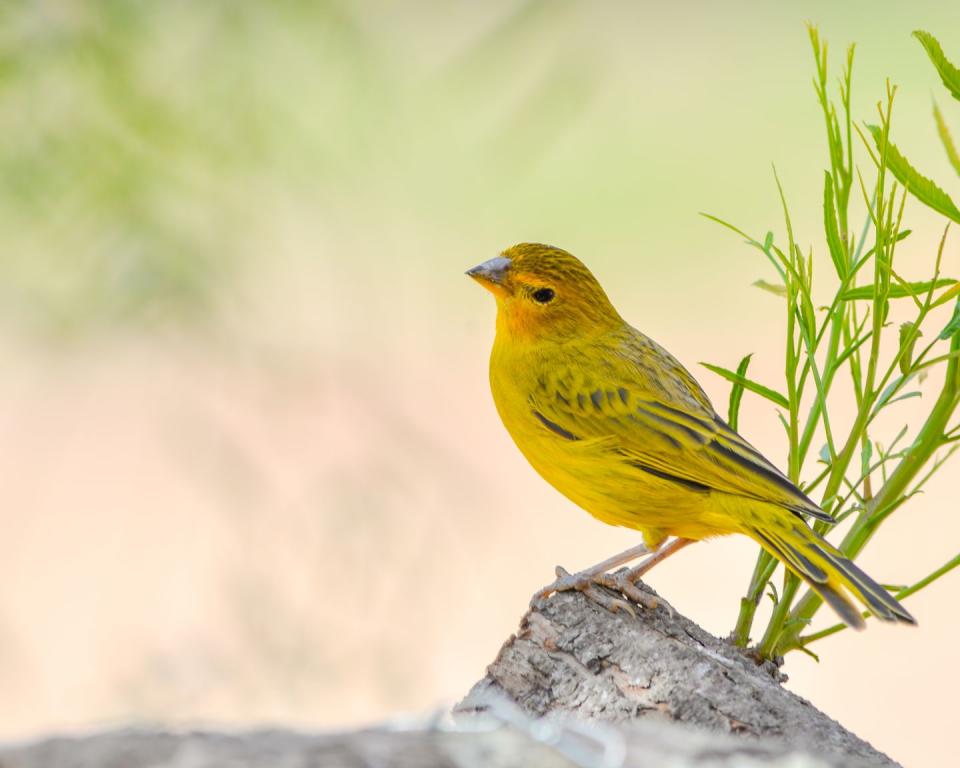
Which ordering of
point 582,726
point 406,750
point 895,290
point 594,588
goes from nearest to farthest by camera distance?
1. point 406,750
2. point 582,726
3. point 594,588
4. point 895,290

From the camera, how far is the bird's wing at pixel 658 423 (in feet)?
12.5

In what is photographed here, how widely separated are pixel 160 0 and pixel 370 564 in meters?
2.02

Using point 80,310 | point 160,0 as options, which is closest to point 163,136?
point 160,0

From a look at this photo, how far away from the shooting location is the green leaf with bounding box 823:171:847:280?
12.1 ft

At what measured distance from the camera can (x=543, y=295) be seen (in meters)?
4.61

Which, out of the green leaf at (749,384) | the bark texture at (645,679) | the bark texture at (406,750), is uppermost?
the green leaf at (749,384)

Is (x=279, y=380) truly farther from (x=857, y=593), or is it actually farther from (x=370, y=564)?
(x=857, y=593)

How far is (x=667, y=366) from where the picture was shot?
4.52 m

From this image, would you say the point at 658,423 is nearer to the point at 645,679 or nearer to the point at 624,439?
the point at 624,439

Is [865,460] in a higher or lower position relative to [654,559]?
higher

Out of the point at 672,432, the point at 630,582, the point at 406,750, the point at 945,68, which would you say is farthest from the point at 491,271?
the point at 406,750

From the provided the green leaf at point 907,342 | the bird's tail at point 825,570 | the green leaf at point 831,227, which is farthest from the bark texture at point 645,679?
the green leaf at point 831,227

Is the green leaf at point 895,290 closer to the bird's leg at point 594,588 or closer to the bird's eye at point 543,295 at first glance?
the bird's leg at point 594,588

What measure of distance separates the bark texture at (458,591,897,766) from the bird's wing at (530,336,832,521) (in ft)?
1.58
